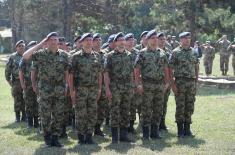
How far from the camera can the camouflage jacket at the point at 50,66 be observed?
886cm

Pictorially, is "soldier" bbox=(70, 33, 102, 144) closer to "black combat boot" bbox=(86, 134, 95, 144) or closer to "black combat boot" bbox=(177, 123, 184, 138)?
"black combat boot" bbox=(86, 134, 95, 144)

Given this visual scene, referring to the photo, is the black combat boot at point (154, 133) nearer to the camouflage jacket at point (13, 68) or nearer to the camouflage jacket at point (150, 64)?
the camouflage jacket at point (150, 64)

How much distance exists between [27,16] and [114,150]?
40919 millimetres

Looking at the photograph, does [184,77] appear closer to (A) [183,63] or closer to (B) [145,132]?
(A) [183,63]

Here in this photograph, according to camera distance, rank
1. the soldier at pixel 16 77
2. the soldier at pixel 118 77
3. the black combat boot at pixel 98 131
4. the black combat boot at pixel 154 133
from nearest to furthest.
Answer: the soldier at pixel 118 77 < the black combat boot at pixel 154 133 < the black combat boot at pixel 98 131 < the soldier at pixel 16 77

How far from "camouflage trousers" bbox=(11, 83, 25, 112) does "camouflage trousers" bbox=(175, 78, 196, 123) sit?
4.05 metres

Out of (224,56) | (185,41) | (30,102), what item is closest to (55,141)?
(30,102)

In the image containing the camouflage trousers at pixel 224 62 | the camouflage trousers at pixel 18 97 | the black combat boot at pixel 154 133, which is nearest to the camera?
the black combat boot at pixel 154 133

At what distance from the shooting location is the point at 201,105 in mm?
14836

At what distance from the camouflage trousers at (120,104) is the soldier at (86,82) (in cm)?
38

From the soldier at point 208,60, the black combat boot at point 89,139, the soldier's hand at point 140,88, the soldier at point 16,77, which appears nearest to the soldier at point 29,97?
the soldier at point 16,77

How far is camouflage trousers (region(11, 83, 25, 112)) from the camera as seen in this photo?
1214cm

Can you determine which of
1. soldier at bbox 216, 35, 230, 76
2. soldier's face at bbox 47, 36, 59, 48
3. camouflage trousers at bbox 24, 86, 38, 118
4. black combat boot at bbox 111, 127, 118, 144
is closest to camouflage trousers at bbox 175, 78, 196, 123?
black combat boot at bbox 111, 127, 118, 144

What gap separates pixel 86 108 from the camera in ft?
29.8
